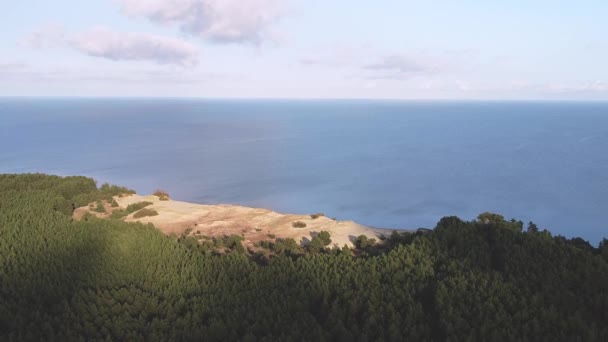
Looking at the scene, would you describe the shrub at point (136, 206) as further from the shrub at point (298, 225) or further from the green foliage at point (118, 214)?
the shrub at point (298, 225)

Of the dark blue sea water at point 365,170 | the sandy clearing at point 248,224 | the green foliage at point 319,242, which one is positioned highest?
the green foliage at point 319,242

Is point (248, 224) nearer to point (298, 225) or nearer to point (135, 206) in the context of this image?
point (298, 225)

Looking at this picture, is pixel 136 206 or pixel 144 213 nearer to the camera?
pixel 144 213

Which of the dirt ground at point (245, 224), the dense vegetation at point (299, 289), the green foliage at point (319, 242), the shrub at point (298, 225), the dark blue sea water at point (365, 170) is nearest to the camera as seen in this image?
the dense vegetation at point (299, 289)

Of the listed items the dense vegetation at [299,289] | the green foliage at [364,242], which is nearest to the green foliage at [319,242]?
the dense vegetation at [299,289]

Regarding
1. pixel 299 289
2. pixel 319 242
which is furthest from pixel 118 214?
pixel 299 289

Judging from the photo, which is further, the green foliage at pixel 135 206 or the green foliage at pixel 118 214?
the green foliage at pixel 135 206
